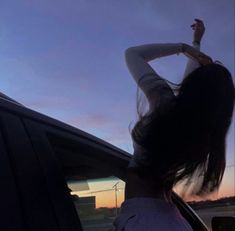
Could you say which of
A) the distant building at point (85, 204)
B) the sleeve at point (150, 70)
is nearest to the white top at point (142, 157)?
the sleeve at point (150, 70)

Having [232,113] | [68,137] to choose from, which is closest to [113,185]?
[68,137]

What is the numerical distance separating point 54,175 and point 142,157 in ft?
1.23

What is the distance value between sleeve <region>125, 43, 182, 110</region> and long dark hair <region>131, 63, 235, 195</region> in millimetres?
62

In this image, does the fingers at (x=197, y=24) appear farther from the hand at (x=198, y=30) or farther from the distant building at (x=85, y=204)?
the distant building at (x=85, y=204)

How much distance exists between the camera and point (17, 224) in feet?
6.23

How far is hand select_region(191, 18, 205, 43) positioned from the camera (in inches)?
114

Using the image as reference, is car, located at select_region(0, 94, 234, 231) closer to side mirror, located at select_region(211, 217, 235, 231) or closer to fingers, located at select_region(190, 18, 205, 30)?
side mirror, located at select_region(211, 217, 235, 231)

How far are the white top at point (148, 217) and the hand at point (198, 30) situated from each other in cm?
91

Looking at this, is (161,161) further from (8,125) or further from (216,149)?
(8,125)

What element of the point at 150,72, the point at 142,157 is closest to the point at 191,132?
the point at 142,157

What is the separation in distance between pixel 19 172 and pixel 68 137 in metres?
0.43

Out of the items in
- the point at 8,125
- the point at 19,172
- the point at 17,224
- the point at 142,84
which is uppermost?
the point at 142,84

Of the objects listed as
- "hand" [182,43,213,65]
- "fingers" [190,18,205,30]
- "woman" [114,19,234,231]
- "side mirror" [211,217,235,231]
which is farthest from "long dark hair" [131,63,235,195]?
"fingers" [190,18,205,30]

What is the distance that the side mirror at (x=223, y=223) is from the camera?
2.78 m
